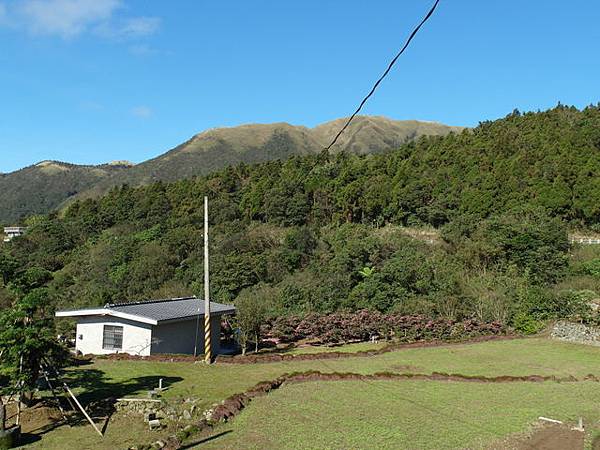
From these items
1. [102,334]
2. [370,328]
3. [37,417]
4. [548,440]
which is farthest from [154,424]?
[370,328]

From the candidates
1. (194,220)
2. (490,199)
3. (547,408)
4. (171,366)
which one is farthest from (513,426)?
(194,220)

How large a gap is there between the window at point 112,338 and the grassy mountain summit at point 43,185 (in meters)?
98.6

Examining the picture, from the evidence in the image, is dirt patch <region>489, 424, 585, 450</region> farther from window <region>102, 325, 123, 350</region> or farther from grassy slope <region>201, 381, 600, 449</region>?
window <region>102, 325, 123, 350</region>

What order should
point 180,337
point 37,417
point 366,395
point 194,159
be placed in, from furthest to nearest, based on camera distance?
point 194,159 < point 180,337 < point 366,395 < point 37,417

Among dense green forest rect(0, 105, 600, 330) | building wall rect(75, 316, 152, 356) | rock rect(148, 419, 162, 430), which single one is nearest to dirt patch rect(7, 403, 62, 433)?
rock rect(148, 419, 162, 430)

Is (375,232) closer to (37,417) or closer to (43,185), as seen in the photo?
(37,417)

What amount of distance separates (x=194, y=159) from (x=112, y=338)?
320 ft

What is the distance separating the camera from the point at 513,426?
10.9 meters

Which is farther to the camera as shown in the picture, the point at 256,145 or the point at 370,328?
the point at 256,145

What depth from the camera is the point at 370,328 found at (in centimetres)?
2444

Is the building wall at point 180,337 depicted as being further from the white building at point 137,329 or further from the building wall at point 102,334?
the building wall at point 102,334

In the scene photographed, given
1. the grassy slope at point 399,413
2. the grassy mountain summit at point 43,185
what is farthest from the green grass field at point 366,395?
the grassy mountain summit at point 43,185

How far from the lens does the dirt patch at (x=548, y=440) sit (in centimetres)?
969

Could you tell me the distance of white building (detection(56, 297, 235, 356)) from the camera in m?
18.8
